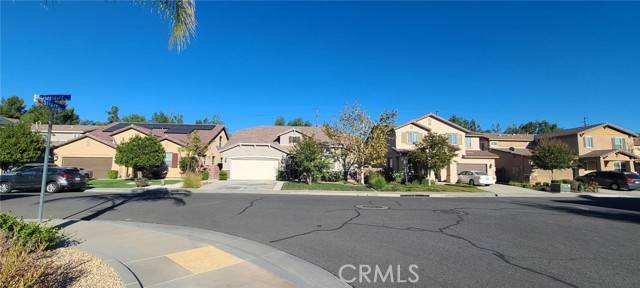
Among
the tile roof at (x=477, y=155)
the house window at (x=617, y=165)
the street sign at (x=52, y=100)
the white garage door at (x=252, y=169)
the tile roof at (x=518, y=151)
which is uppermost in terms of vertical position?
the tile roof at (x=518, y=151)

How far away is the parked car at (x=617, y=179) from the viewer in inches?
1064

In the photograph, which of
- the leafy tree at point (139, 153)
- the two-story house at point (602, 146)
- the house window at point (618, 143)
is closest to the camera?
the leafy tree at point (139, 153)

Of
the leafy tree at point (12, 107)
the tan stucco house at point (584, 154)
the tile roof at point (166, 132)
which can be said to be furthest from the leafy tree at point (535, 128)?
the leafy tree at point (12, 107)

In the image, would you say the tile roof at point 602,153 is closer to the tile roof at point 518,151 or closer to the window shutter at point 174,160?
the tile roof at point 518,151

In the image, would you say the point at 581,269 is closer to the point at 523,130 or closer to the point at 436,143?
the point at 436,143

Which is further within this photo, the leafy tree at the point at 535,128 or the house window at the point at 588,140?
the leafy tree at the point at 535,128

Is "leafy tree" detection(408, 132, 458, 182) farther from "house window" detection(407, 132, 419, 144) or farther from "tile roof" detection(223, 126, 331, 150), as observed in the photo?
"tile roof" detection(223, 126, 331, 150)

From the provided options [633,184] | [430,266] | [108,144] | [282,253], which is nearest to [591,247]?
[430,266]

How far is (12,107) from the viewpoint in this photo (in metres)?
62.5

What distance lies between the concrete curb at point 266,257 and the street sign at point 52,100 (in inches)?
137

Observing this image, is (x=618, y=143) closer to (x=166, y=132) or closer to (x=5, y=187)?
(x=166, y=132)

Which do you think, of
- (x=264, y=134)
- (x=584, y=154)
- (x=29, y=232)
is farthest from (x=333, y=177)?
(x=584, y=154)

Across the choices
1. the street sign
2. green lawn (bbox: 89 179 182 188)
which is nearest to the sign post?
the street sign

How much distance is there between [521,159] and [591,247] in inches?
1230
